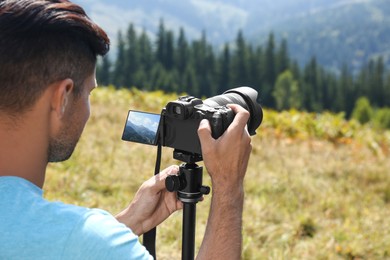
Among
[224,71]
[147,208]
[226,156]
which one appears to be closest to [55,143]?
[226,156]

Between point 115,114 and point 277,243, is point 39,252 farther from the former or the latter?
point 115,114

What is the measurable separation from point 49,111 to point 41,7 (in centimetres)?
31

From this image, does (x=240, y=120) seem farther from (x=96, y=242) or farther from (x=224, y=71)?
(x=224, y=71)

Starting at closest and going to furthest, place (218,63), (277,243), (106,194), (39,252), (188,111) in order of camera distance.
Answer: (39,252)
(188,111)
(277,243)
(106,194)
(218,63)

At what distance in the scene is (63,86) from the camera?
1.72m

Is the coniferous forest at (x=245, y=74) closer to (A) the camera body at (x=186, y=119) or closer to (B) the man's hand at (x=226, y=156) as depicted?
(A) the camera body at (x=186, y=119)

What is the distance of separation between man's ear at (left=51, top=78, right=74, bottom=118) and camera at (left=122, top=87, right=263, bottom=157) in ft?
2.07

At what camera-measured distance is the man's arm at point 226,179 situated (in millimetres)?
1905

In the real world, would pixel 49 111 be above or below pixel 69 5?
below

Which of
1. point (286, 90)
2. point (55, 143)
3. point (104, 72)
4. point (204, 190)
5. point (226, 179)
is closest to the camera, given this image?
point (55, 143)

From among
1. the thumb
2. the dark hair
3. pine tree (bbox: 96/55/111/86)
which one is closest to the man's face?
the dark hair

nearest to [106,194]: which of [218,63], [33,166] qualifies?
[33,166]

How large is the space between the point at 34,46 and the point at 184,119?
2.73ft

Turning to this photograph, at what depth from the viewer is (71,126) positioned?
6.00 feet
